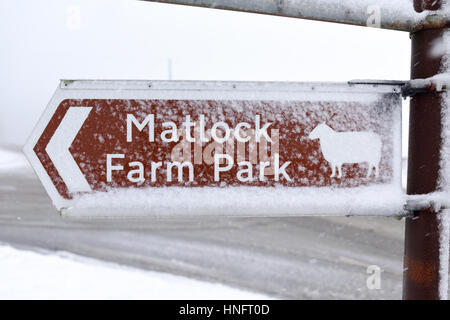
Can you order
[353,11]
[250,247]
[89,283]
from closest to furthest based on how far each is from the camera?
[353,11], [89,283], [250,247]

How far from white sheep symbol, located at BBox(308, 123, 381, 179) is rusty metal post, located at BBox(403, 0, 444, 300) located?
106mm

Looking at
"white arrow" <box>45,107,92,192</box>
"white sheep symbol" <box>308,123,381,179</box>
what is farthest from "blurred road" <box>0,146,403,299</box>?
"white sheep symbol" <box>308,123,381,179</box>

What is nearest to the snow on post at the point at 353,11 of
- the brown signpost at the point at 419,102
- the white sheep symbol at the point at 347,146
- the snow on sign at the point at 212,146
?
the brown signpost at the point at 419,102

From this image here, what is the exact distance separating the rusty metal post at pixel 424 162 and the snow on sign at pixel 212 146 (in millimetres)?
55

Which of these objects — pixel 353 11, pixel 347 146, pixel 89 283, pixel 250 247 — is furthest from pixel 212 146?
pixel 250 247

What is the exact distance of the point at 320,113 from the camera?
43.6 inches

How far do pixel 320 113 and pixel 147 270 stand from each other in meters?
4.41

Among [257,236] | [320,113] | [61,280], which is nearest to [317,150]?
[320,113]

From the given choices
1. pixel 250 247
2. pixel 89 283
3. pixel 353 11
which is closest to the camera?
pixel 353 11

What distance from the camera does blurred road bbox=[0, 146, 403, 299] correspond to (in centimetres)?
490

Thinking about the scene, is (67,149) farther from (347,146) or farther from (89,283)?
(89,283)

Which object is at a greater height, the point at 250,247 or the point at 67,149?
the point at 67,149

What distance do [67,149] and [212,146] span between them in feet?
1.27

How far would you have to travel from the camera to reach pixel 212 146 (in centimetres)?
109
